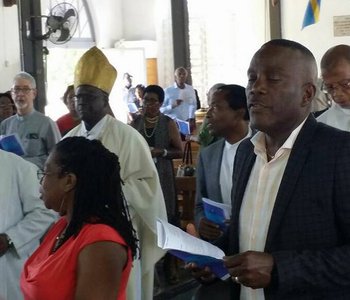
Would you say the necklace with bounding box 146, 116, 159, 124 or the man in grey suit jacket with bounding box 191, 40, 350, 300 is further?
the necklace with bounding box 146, 116, 159, 124

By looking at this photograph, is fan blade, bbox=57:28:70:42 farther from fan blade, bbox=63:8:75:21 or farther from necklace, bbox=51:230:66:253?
necklace, bbox=51:230:66:253

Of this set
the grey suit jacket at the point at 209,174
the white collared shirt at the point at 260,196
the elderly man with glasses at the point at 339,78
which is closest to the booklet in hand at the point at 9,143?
the grey suit jacket at the point at 209,174

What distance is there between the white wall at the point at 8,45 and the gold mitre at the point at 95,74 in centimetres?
466

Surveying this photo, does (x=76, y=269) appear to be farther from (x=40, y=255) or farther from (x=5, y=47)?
(x=5, y=47)

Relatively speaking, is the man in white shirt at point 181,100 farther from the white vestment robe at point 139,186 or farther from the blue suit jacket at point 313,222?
the blue suit jacket at point 313,222

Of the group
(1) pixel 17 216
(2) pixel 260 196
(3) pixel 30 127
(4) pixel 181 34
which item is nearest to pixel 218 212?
(2) pixel 260 196

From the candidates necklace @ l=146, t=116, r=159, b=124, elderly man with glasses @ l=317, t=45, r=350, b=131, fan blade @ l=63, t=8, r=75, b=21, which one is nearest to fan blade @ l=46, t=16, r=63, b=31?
fan blade @ l=63, t=8, r=75, b=21

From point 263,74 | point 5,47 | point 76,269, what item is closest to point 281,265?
point 263,74

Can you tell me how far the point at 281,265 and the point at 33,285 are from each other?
0.72 meters

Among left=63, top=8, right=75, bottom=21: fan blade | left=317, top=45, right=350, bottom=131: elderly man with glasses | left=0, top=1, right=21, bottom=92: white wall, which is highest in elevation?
left=63, top=8, right=75, bottom=21: fan blade

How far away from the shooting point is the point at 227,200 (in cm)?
295

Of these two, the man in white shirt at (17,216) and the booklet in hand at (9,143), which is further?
the booklet in hand at (9,143)

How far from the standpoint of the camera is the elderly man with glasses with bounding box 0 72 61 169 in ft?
15.8

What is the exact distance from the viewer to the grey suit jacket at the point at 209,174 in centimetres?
297
